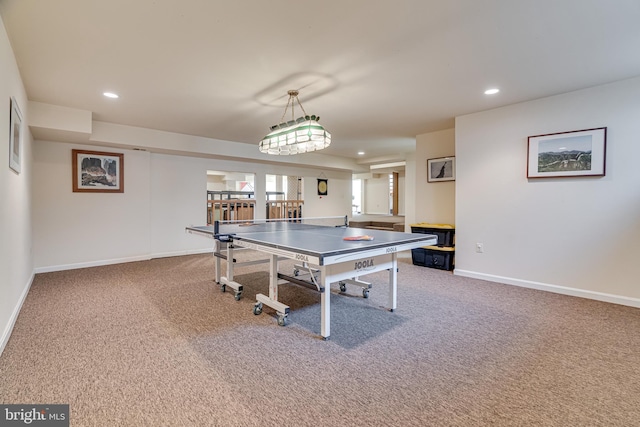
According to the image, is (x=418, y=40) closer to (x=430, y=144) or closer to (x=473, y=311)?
(x=473, y=311)

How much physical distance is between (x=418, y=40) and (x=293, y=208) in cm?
603

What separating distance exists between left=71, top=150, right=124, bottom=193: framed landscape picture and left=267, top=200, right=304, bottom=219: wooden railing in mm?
3314

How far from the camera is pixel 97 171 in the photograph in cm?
500

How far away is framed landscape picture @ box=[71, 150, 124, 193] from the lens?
15.8 ft

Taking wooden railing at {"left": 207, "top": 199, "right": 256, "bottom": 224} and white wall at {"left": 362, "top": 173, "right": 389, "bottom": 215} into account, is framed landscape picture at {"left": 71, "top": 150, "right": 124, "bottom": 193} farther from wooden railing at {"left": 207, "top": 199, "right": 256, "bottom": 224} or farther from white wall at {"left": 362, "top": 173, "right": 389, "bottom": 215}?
white wall at {"left": 362, "top": 173, "right": 389, "bottom": 215}

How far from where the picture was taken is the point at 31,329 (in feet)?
8.16

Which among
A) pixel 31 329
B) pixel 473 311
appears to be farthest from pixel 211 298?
pixel 473 311

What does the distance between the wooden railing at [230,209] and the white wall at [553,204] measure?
185 inches

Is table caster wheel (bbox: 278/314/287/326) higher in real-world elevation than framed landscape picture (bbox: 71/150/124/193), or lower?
lower

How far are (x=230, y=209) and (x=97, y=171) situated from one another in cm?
263

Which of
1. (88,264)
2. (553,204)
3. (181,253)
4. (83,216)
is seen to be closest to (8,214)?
(83,216)

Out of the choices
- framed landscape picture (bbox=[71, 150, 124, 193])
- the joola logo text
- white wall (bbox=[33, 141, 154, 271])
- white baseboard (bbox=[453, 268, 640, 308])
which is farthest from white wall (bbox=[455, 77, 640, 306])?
framed landscape picture (bbox=[71, 150, 124, 193])

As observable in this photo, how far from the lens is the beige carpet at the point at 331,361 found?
1.54 metres

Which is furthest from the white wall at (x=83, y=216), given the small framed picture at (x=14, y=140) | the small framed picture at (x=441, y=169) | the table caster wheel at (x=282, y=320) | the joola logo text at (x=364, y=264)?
the small framed picture at (x=441, y=169)
